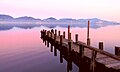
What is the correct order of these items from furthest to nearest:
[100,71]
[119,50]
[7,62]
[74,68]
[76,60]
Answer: [7,62] < [74,68] < [76,60] < [100,71] < [119,50]

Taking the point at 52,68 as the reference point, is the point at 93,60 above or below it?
above

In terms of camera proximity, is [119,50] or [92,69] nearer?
[119,50]

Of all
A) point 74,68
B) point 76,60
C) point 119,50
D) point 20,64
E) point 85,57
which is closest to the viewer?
point 119,50

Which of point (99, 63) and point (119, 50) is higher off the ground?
point (119, 50)

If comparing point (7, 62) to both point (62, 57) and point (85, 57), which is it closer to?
point (62, 57)

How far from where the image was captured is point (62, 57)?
2084cm

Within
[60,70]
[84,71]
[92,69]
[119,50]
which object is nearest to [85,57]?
[84,71]

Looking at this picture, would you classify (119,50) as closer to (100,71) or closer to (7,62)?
(100,71)

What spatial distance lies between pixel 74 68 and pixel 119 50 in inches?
330

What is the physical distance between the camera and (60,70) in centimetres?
1709

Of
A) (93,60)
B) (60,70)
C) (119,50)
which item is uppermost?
(119,50)

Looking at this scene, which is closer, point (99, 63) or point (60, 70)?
point (99, 63)

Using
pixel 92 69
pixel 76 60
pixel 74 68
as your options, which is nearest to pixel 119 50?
pixel 92 69

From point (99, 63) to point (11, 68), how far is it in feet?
34.4
